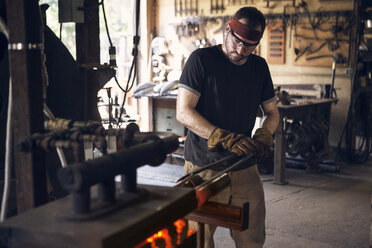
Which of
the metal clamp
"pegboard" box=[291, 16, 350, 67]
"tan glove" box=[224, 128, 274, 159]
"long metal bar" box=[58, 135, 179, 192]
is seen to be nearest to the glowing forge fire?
"long metal bar" box=[58, 135, 179, 192]

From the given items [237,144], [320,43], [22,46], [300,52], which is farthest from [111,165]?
[300,52]

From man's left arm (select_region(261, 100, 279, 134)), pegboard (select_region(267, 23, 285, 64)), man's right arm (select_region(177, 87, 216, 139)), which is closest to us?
man's right arm (select_region(177, 87, 216, 139))

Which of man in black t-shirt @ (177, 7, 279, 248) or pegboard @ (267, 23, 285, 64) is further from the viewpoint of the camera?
pegboard @ (267, 23, 285, 64)

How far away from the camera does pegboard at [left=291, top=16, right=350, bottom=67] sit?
7078mm

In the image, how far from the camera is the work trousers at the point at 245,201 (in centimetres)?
271

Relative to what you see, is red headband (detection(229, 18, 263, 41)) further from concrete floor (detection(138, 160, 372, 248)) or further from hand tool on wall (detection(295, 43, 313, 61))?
hand tool on wall (detection(295, 43, 313, 61))

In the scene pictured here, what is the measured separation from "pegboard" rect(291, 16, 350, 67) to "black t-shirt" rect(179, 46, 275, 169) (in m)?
4.71

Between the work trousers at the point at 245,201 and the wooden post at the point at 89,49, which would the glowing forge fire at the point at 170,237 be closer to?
the work trousers at the point at 245,201

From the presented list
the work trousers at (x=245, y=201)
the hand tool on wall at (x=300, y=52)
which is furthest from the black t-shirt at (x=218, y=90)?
the hand tool on wall at (x=300, y=52)

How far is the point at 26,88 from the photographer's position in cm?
157

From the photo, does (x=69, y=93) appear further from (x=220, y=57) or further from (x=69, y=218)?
(x=69, y=218)

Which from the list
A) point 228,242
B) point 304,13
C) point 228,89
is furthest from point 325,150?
point 228,89

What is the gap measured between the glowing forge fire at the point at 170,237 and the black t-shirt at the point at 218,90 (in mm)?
1124

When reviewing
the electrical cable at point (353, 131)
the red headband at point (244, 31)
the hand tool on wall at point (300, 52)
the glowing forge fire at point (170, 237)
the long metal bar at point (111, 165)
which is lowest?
the electrical cable at point (353, 131)
